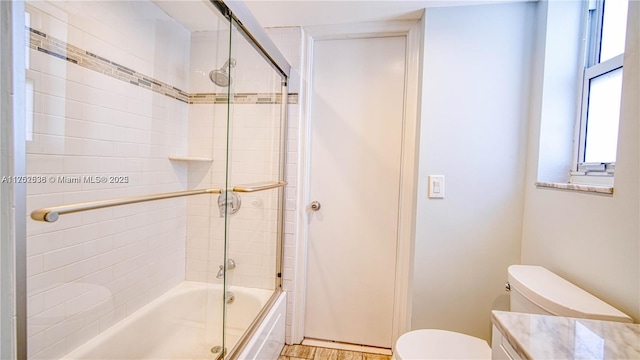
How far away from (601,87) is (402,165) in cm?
92

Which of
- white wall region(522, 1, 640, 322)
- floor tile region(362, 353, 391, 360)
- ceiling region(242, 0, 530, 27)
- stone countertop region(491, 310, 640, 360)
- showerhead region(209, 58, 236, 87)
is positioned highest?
ceiling region(242, 0, 530, 27)

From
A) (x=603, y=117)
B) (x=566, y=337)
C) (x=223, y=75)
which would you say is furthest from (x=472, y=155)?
(x=223, y=75)

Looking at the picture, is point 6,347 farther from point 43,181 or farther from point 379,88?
point 379,88

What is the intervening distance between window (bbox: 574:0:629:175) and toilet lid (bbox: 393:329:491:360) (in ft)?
2.98

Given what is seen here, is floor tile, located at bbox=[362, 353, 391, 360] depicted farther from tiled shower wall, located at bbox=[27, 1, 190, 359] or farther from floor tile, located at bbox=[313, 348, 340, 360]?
tiled shower wall, located at bbox=[27, 1, 190, 359]

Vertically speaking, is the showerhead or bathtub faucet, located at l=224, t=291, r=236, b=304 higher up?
the showerhead

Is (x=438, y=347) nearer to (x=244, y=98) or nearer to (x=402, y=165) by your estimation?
(x=402, y=165)

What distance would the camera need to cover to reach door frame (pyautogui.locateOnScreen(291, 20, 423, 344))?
5.08 ft

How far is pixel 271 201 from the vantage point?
1.68 m

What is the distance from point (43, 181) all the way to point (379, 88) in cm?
165

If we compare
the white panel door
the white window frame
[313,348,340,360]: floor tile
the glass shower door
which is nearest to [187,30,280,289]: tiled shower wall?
the glass shower door

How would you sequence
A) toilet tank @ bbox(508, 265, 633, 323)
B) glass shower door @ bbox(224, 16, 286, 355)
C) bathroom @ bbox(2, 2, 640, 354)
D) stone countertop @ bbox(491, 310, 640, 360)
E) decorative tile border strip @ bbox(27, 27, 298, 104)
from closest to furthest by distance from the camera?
1. stone countertop @ bbox(491, 310, 640, 360)
2. toilet tank @ bbox(508, 265, 633, 323)
3. decorative tile border strip @ bbox(27, 27, 298, 104)
4. bathroom @ bbox(2, 2, 640, 354)
5. glass shower door @ bbox(224, 16, 286, 355)

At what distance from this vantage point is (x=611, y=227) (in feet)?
2.94

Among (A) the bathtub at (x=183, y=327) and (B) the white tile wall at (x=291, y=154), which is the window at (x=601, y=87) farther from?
(A) the bathtub at (x=183, y=327)
